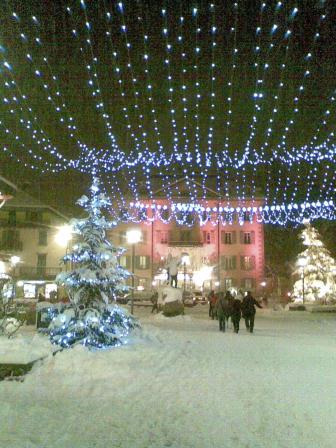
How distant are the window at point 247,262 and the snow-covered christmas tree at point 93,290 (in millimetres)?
52524

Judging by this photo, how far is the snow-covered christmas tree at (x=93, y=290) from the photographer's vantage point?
1392cm

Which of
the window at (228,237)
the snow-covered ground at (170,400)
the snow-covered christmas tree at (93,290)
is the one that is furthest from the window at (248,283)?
the snow-covered ground at (170,400)

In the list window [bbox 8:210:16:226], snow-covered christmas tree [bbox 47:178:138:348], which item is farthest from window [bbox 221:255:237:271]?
snow-covered christmas tree [bbox 47:178:138:348]

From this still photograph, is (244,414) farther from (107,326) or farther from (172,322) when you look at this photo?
(172,322)

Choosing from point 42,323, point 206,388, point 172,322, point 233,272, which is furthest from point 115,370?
point 233,272

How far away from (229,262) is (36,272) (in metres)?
23.3

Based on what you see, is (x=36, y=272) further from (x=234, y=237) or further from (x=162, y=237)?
(x=234, y=237)

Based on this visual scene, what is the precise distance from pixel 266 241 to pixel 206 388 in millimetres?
66012

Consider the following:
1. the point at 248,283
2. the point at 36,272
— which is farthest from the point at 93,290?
the point at 248,283

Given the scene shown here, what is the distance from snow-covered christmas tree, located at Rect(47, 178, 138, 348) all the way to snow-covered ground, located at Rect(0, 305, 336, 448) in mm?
715

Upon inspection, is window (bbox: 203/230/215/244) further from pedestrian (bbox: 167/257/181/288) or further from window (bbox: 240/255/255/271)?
pedestrian (bbox: 167/257/181/288)

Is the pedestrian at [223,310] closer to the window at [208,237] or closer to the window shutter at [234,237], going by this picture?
the window shutter at [234,237]

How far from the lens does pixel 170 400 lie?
8.68 meters

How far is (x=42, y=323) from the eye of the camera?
17.9 metres
